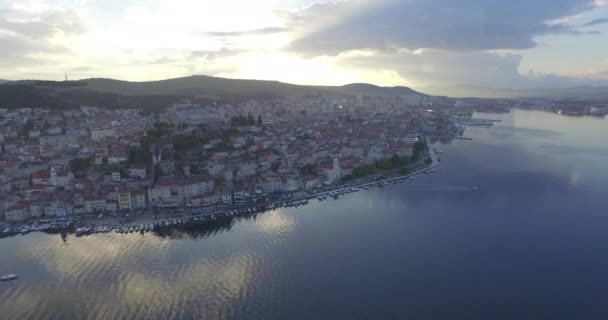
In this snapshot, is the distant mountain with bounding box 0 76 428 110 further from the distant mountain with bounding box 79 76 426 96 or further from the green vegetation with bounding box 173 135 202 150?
the green vegetation with bounding box 173 135 202 150

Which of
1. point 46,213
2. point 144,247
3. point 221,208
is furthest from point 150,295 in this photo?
point 46,213

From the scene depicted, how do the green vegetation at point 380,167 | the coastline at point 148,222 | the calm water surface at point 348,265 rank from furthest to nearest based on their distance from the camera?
the green vegetation at point 380,167, the coastline at point 148,222, the calm water surface at point 348,265

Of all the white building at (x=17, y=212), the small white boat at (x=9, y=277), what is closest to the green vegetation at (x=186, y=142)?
the white building at (x=17, y=212)

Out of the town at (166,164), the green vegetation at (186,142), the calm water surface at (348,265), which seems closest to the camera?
the calm water surface at (348,265)

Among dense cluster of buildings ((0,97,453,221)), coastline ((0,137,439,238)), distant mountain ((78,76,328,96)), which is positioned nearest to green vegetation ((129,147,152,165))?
dense cluster of buildings ((0,97,453,221))

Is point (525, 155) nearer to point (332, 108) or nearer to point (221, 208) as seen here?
point (221, 208)

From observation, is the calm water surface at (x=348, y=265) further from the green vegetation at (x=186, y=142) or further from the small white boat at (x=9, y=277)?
the green vegetation at (x=186, y=142)

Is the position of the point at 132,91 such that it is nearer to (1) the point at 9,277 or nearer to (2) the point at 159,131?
(2) the point at 159,131

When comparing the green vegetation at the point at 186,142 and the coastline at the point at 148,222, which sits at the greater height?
the green vegetation at the point at 186,142
